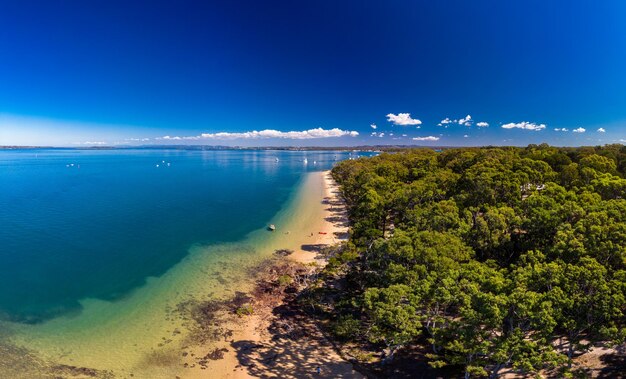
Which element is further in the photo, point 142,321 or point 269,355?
point 142,321

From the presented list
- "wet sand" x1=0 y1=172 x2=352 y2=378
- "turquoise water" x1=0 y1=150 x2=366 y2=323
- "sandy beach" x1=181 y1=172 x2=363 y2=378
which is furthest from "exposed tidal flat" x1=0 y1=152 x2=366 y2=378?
"sandy beach" x1=181 y1=172 x2=363 y2=378

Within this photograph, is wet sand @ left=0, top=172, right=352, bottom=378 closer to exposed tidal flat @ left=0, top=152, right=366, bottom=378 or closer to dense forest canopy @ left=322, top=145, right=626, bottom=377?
exposed tidal flat @ left=0, top=152, right=366, bottom=378

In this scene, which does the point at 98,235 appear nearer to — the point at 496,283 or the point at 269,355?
the point at 269,355

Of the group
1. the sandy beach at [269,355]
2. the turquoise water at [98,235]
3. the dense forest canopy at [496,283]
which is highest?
the dense forest canopy at [496,283]

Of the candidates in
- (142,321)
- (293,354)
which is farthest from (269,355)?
(142,321)

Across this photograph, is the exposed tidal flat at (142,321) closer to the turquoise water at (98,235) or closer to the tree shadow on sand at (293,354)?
the turquoise water at (98,235)

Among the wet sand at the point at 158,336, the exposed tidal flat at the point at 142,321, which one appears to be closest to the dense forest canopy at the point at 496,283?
the wet sand at the point at 158,336

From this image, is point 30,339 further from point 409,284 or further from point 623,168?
point 623,168

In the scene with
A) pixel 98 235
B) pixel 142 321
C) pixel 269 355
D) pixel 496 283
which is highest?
pixel 496 283
